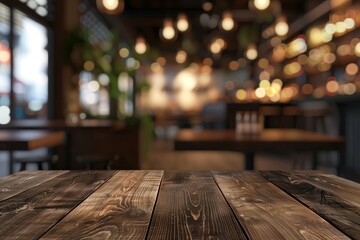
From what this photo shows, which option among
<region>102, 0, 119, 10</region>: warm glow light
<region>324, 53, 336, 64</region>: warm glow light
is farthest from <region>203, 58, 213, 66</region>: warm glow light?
<region>102, 0, 119, 10</region>: warm glow light

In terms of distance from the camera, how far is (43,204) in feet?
3.66

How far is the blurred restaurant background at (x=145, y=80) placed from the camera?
590cm

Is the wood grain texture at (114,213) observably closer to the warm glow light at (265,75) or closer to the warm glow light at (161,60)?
the warm glow light at (265,75)

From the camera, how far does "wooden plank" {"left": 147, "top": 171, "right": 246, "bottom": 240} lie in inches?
33.8

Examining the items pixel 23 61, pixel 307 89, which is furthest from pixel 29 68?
pixel 307 89

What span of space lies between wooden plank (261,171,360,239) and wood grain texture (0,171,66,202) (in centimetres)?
78

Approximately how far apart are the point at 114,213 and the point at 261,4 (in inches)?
184

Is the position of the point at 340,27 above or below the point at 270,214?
above

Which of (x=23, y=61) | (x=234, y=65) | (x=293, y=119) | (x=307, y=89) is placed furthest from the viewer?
(x=234, y=65)

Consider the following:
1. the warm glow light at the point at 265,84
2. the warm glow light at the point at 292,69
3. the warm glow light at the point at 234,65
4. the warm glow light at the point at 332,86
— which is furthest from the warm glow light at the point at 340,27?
the warm glow light at the point at 234,65

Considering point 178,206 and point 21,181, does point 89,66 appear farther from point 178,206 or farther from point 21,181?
point 178,206

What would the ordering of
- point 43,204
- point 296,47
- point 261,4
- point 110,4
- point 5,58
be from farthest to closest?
point 296,47 < point 5,58 < point 261,4 < point 110,4 < point 43,204

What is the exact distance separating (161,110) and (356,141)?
12037mm

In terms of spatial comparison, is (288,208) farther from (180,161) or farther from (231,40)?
(231,40)
